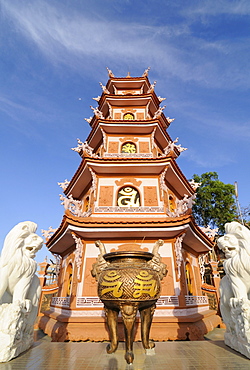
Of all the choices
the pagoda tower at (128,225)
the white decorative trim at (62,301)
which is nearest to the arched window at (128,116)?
the pagoda tower at (128,225)

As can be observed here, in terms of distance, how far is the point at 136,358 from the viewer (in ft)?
13.1

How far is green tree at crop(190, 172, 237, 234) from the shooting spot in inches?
886

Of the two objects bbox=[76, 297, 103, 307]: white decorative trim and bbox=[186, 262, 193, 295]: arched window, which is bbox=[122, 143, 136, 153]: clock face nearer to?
bbox=[186, 262, 193, 295]: arched window

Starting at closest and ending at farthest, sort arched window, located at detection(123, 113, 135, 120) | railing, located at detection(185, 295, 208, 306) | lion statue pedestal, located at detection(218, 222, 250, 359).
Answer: lion statue pedestal, located at detection(218, 222, 250, 359) → railing, located at detection(185, 295, 208, 306) → arched window, located at detection(123, 113, 135, 120)

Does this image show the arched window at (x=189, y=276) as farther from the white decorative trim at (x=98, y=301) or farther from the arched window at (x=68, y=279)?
the arched window at (x=68, y=279)

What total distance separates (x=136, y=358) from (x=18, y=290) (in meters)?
2.71

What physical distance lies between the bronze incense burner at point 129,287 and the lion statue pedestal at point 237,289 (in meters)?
1.52

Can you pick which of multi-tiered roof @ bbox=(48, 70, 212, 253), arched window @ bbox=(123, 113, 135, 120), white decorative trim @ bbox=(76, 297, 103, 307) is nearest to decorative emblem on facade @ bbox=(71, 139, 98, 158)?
multi-tiered roof @ bbox=(48, 70, 212, 253)

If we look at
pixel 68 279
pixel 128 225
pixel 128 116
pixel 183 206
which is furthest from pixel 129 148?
pixel 68 279

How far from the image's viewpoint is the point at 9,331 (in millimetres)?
3805

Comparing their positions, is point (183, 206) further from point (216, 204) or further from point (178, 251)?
point (216, 204)

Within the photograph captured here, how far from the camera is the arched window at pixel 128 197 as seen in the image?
33.1 ft

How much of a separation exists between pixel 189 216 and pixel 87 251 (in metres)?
4.45

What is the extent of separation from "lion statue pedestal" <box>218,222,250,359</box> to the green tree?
19.2m
